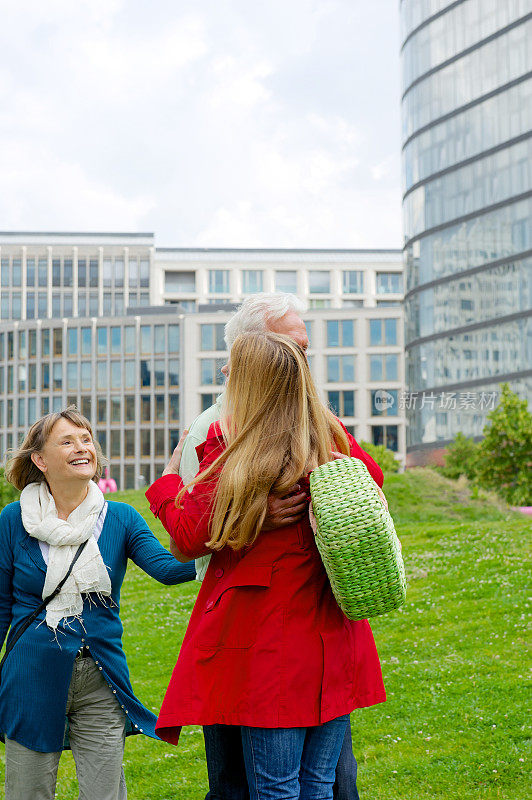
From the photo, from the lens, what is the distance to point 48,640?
3641 mm

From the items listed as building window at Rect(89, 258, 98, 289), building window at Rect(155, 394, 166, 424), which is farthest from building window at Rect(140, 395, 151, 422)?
building window at Rect(89, 258, 98, 289)

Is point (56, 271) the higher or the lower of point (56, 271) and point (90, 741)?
the higher

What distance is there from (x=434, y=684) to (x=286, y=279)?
9349cm

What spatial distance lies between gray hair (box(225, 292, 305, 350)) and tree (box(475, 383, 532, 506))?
19061 mm

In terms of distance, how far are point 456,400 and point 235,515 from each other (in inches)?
1902

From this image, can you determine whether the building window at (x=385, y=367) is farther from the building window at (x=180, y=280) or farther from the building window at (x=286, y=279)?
the building window at (x=180, y=280)

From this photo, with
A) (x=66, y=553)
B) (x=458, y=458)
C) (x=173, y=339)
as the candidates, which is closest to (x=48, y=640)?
(x=66, y=553)

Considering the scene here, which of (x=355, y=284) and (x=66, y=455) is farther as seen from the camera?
(x=355, y=284)

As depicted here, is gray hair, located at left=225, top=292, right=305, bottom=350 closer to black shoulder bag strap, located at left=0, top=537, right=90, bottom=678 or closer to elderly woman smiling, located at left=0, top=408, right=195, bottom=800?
elderly woman smiling, located at left=0, top=408, right=195, bottom=800

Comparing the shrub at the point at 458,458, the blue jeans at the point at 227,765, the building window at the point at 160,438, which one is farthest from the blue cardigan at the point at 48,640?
the building window at the point at 160,438

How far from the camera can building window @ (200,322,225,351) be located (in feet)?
262

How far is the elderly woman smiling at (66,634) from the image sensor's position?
360cm

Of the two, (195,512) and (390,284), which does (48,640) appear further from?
(390,284)

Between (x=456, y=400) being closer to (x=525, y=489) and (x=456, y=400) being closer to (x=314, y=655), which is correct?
(x=525, y=489)
